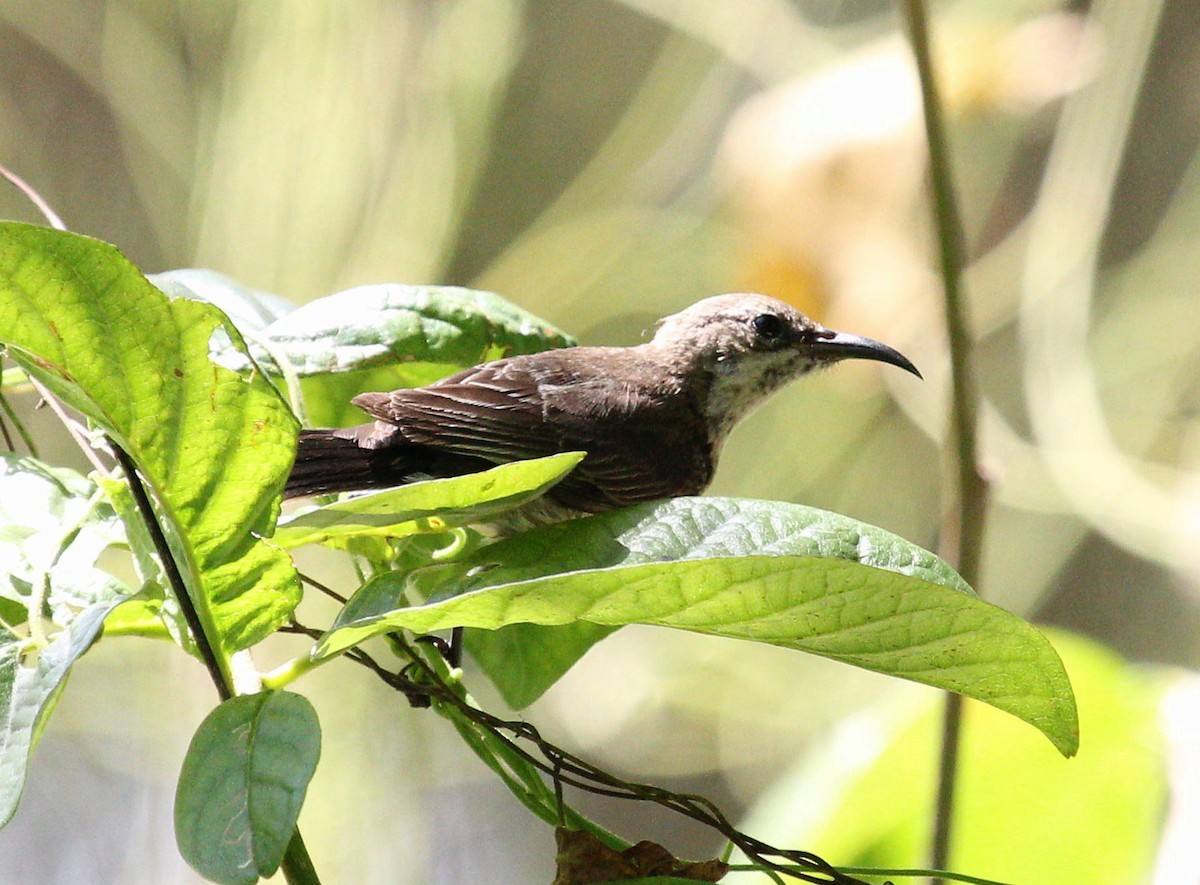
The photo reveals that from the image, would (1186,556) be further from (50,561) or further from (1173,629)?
(50,561)

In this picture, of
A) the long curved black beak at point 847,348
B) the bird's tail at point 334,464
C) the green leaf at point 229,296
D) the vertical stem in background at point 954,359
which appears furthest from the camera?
the long curved black beak at point 847,348

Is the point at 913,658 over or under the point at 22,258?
under

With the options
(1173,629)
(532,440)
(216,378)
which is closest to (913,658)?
(216,378)

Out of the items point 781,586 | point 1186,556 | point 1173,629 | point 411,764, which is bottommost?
point 411,764

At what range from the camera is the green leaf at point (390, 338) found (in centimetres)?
150

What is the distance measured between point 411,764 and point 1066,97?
300 centimetres

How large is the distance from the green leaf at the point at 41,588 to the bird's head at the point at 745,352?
1.29m

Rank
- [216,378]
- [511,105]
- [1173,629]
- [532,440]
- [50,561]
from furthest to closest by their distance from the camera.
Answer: [511,105] → [1173,629] → [532,440] → [50,561] → [216,378]

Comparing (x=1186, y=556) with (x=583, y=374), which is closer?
(x=583, y=374)

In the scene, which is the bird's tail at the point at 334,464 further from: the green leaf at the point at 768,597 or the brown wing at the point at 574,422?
the green leaf at the point at 768,597

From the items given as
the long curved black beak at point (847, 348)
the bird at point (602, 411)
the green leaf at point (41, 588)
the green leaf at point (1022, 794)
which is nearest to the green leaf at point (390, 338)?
the bird at point (602, 411)

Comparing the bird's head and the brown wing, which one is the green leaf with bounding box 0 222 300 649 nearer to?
the brown wing

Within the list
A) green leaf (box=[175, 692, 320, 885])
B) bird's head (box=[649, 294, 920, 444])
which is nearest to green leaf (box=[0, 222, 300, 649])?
green leaf (box=[175, 692, 320, 885])

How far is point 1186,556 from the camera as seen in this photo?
12.0 feet
